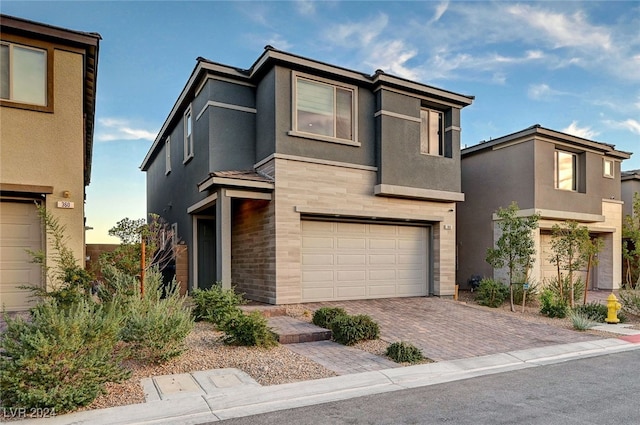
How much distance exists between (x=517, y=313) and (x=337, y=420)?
914cm

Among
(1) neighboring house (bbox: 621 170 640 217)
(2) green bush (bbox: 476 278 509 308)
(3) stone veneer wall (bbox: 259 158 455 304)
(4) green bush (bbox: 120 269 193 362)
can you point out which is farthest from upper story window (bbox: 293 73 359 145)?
(1) neighboring house (bbox: 621 170 640 217)

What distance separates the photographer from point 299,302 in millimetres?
11242

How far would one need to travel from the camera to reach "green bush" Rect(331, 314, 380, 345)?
26.0 feet

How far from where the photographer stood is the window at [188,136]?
14.0 metres

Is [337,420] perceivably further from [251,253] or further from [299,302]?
[251,253]

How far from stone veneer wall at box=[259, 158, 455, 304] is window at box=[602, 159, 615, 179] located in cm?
993

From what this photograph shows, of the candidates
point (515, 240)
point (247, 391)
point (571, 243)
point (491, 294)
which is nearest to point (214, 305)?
point (247, 391)

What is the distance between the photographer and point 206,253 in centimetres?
1454

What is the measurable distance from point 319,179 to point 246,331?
5.41 metres

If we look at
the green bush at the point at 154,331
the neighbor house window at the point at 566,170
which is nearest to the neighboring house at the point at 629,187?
the neighbor house window at the point at 566,170

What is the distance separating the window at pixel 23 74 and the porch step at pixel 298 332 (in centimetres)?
714

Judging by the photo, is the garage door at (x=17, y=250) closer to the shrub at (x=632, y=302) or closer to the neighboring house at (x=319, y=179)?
the neighboring house at (x=319, y=179)

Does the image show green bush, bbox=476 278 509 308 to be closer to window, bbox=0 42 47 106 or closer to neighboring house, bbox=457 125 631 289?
neighboring house, bbox=457 125 631 289

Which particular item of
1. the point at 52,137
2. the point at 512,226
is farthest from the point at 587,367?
the point at 52,137
